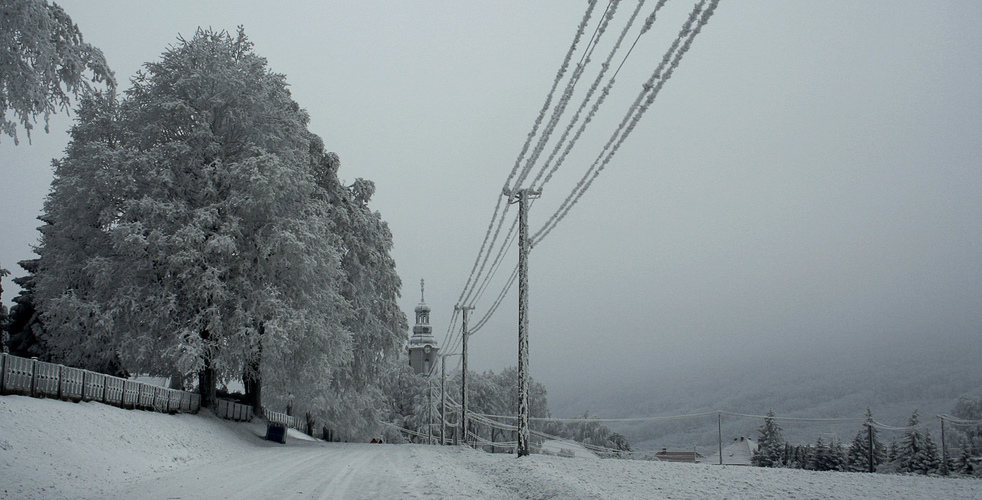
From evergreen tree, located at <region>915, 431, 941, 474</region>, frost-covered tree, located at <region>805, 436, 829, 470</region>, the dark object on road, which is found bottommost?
the dark object on road

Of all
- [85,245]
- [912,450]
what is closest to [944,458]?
[912,450]

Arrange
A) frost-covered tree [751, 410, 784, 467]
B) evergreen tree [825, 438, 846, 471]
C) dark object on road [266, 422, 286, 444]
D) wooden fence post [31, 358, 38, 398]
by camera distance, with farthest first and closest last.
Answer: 1. dark object on road [266, 422, 286, 444]
2. frost-covered tree [751, 410, 784, 467]
3. evergreen tree [825, 438, 846, 471]
4. wooden fence post [31, 358, 38, 398]

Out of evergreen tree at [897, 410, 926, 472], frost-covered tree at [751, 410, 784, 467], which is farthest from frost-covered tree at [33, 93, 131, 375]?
evergreen tree at [897, 410, 926, 472]

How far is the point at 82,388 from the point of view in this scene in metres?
17.8

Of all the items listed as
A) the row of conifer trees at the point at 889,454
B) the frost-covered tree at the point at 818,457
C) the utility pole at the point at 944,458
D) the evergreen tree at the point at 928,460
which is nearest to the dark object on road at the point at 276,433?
the row of conifer trees at the point at 889,454

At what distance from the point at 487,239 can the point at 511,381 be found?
64224 millimetres

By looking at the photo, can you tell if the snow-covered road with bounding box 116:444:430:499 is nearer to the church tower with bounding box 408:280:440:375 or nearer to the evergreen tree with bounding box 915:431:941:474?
the evergreen tree with bounding box 915:431:941:474

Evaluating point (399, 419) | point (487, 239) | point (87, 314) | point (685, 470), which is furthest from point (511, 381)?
point (685, 470)

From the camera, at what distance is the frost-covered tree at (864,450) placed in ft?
51.3

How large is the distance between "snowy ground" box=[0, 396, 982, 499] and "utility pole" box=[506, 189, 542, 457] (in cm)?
197

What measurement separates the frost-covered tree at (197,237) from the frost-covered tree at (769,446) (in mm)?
14567

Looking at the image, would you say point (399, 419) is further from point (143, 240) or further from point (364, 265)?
point (143, 240)

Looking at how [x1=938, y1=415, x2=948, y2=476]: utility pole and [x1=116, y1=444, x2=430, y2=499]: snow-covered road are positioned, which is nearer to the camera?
[x1=116, y1=444, x2=430, y2=499]: snow-covered road

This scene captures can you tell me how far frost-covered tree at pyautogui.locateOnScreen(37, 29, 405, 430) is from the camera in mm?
23234
